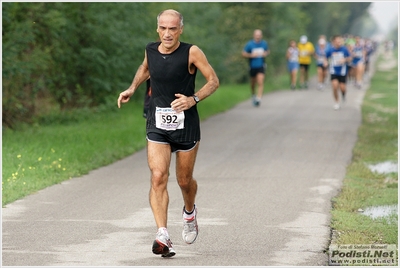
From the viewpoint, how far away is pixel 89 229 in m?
8.56

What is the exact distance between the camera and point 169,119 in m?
7.60

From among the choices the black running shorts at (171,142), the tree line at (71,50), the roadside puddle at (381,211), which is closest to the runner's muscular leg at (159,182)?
the black running shorts at (171,142)

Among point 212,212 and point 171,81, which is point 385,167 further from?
point 171,81

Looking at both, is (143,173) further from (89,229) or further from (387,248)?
(387,248)

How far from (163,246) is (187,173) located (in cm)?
84

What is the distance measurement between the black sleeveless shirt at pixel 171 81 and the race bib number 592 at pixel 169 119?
0.11ft

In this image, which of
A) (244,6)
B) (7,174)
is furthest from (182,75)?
(244,6)

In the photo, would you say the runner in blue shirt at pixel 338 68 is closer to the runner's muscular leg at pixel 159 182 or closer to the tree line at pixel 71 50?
the tree line at pixel 71 50

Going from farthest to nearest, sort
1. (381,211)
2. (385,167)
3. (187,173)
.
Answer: (385,167) < (381,211) < (187,173)

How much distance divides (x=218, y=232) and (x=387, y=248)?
148cm

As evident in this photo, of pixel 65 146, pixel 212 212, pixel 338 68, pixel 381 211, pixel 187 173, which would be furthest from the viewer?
pixel 338 68

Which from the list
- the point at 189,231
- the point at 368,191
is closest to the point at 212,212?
the point at 189,231

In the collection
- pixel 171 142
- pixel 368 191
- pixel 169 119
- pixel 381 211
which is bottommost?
pixel 368 191

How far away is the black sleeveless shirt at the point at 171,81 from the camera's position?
24.8ft
